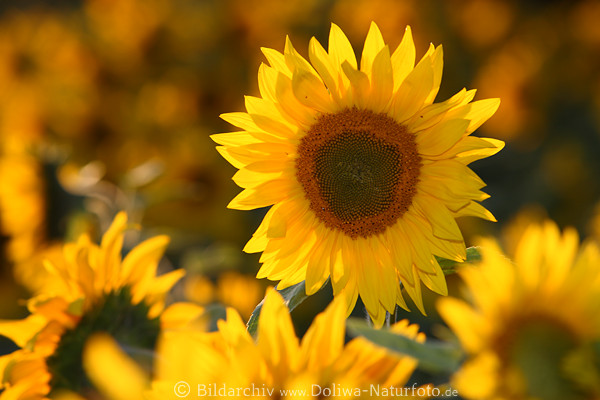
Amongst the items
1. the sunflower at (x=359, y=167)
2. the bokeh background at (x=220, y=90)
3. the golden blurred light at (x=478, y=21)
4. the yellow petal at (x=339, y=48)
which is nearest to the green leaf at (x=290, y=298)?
the sunflower at (x=359, y=167)

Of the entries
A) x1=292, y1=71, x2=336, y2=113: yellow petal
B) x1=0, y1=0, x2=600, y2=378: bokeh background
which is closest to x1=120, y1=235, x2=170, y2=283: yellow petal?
x1=292, y1=71, x2=336, y2=113: yellow petal

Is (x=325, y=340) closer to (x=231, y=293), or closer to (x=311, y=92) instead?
(x=311, y=92)

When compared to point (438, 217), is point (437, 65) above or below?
above

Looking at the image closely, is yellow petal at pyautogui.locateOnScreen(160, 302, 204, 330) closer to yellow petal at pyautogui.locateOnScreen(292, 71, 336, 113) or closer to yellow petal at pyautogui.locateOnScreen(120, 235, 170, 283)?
yellow petal at pyautogui.locateOnScreen(120, 235, 170, 283)

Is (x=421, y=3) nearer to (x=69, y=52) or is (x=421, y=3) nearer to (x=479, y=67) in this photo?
(x=479, y=67)

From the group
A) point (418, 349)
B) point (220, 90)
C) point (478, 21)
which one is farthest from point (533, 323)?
point (478, 21)

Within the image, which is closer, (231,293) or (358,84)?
(358,84)
